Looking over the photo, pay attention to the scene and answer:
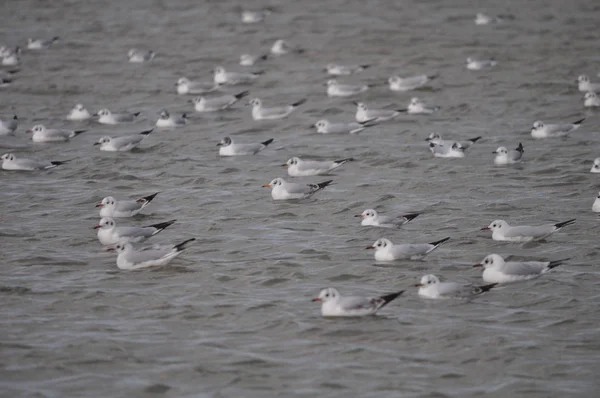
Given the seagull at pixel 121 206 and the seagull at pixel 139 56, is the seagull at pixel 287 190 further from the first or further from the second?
the seagull at pixel 139 56

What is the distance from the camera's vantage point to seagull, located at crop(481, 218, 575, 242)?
1574cm

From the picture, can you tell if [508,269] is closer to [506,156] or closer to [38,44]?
[506,156]

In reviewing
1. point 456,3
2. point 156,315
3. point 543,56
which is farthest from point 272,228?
point 456,3

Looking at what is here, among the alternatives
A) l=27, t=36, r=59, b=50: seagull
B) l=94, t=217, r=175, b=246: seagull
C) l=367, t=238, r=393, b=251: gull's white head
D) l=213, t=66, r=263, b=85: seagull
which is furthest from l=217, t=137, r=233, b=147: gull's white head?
l=27, t=36, r=59, b=50: seagull

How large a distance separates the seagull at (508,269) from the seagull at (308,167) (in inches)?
259

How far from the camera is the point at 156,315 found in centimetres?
1320

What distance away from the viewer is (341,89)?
27016 millimetres

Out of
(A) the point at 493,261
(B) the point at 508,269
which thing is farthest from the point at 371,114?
(B) the point at 508,269

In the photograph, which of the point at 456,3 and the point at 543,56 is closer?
the point at 543,56

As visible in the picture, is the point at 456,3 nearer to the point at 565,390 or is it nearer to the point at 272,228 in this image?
the point at 272,228

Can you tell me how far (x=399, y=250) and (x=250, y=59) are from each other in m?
16.2

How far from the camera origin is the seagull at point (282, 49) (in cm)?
3134

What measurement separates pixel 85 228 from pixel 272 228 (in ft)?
9.70

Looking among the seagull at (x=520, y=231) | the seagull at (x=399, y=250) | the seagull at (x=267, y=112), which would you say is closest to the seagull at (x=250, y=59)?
the seagull at (x=267, y=112)
